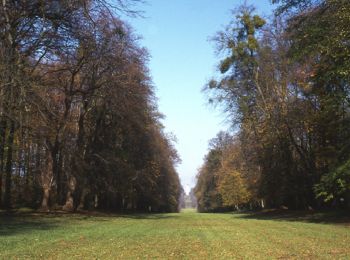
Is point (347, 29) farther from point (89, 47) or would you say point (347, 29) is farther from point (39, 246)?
point (39, 246)

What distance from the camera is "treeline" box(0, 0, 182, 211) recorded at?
60.2 feet

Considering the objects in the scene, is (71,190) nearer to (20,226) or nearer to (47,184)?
(47,184)

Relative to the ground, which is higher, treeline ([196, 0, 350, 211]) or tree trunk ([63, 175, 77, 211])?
treeline ([196, 0, 350, 211])

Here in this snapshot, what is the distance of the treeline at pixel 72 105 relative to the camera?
60.2ft

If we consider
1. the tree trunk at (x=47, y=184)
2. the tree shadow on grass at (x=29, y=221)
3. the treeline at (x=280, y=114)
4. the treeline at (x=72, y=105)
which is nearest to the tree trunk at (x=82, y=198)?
the treeline at (x=72, y=105)

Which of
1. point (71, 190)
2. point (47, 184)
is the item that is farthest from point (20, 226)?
Answer: point (71, 190)

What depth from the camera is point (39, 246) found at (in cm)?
1423

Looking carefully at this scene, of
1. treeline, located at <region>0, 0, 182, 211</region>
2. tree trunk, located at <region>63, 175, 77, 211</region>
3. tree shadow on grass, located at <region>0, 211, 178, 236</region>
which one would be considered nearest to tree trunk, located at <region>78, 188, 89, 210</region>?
treeline, located at <region>0, 0, 182, 211</region>

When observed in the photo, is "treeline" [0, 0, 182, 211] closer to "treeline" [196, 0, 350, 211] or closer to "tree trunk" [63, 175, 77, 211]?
"tree trunk" [63, 175, 77, 211]

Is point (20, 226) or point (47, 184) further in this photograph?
point (47, 184)

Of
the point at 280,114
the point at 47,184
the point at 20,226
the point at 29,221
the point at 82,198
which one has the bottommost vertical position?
the point at 20,226

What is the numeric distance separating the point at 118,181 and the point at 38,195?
13.3 meters

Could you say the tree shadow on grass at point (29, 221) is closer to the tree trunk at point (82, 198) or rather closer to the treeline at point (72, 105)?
the treeline at point (72, 105)

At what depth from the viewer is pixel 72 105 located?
44375mm
